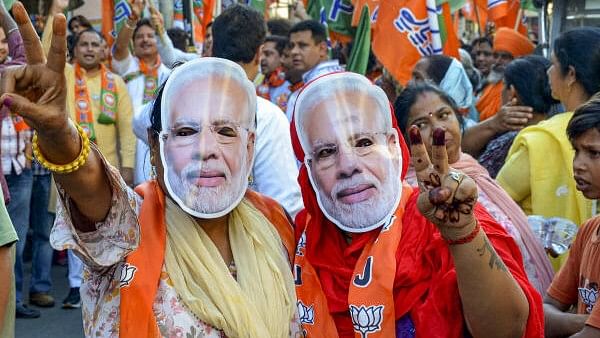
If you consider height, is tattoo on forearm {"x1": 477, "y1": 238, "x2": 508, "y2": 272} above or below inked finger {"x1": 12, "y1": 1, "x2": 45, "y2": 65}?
below

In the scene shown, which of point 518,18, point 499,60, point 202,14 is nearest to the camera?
point 499,60

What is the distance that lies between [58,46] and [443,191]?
938mm

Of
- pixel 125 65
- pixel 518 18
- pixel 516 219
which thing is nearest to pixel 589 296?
pixel 516 219

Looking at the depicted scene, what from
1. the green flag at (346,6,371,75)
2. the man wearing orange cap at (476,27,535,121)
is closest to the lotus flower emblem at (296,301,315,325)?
the green flag at (346,6,371,75)

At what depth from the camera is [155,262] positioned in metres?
2.52

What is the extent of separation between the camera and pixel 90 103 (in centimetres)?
658

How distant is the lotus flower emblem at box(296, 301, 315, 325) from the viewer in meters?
2.60

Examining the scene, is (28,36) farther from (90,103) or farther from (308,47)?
(308,47)

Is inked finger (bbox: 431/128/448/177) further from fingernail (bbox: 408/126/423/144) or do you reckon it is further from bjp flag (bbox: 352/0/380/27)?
bjp flag (bbox: 352/0/380/27)

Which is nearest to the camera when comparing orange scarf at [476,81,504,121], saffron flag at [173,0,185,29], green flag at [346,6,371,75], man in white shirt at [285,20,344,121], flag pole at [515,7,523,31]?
man in white shirt at [285,20,344,121]

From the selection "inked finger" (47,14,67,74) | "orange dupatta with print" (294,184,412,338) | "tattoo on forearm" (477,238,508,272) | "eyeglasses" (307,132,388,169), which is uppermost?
"inked finger" (47,14,67,74)

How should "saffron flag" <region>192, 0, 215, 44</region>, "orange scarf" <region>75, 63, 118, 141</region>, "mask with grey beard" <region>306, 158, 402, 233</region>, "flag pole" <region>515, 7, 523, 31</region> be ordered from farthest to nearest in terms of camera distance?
"flag pole" <region>515, 7, 523, 31</region> → "saffron flag" <region>192, 0, 215, 44</region> → "orange scarf" <region>75, 63, 118, 141</region> → "mask with grey beard" <region>306, 158, 402, 233</region>

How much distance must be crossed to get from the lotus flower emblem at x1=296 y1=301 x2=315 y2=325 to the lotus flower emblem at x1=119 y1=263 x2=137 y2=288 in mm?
484

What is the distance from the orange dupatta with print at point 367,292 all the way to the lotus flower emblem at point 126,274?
0.48m
